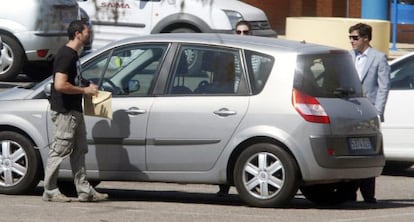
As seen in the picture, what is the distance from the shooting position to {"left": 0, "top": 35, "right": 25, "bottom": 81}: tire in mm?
20234

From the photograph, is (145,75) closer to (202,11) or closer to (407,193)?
(407,193)

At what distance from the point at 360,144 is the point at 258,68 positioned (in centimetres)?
111

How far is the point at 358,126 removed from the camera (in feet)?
35.4

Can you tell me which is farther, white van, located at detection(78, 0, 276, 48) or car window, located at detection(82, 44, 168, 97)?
white van, located at detection(78, 0, 276, 48)

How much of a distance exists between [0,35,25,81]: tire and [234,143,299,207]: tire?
1021 centimetres

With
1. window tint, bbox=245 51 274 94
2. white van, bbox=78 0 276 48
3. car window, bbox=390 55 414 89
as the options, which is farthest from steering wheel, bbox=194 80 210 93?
white van, bbox=78 0 276 48

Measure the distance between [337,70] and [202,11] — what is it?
1075 centimetres

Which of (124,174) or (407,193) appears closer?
(124,174)

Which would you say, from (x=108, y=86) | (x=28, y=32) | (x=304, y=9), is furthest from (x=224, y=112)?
(x=304, y=9)

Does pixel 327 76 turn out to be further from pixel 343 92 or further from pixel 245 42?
pixel 245 42

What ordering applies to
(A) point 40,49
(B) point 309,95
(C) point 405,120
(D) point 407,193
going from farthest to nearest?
1. (A) point 40,49
2. (C) point 405,120
3. (D) point 407,193
4. (B) point 309,95

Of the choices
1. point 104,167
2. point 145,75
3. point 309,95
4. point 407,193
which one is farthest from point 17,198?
point 407,193

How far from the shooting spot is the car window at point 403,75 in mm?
13977

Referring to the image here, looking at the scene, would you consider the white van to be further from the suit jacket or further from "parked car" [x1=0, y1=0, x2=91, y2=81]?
the suit jacket
